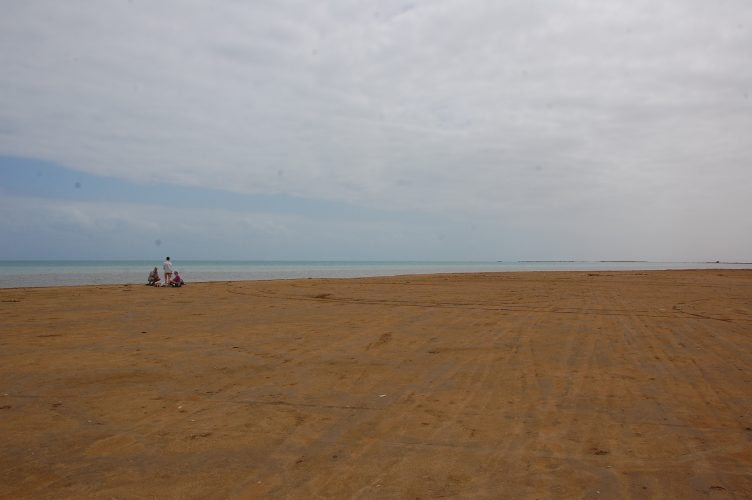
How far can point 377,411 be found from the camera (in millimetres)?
5805

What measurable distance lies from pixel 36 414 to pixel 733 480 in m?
6.86

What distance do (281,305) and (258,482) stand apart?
12974mm

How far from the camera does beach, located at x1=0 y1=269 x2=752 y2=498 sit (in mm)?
4152

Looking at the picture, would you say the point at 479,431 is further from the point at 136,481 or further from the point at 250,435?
the point at 136,481

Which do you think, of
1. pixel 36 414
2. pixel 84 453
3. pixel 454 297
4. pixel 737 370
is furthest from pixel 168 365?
pixel 454 297

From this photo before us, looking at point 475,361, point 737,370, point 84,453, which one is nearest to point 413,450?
point 84,453

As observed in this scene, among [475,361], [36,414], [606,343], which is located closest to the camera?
[36,414]

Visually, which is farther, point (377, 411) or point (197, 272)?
point (197, 272)

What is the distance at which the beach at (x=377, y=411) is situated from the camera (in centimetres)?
415

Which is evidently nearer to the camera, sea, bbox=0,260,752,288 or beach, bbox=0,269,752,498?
beach, bbox=0,269,752,498

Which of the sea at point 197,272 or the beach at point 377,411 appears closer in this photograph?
the beach at point 377,411

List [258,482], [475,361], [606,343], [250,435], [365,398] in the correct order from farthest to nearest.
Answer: [606,343]
[475,361]
[365,398]
[250,435]
[258,482]

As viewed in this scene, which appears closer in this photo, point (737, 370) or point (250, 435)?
point (250, 435)

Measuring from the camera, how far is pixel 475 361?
823cm
